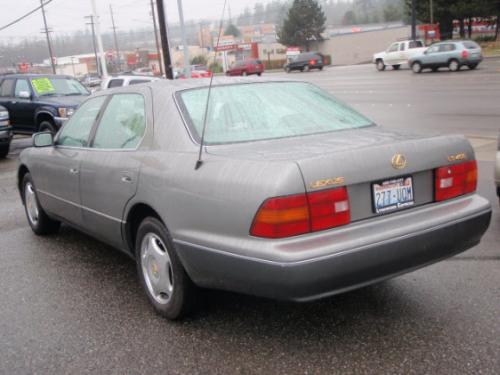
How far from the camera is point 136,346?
130 inches

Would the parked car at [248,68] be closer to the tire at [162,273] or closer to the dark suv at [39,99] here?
the dark suv at [39,99]

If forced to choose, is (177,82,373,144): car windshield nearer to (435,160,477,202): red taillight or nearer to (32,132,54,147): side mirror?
(435,160,477,202): red taillight

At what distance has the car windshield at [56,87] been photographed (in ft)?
44.6

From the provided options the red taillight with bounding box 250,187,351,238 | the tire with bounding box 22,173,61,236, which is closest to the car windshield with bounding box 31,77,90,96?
the tire with bounding box 22,173,61,236

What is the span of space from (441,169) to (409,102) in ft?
47.3

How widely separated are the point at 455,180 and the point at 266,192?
1.30 m

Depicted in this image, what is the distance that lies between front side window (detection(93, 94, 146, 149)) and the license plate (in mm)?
1680

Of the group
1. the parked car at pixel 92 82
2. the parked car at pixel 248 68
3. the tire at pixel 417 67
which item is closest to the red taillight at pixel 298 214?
the parked car at pixel 92 82

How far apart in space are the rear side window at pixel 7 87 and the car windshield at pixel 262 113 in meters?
11.9

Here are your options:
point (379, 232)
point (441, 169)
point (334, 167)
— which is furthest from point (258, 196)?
point (441, 169)

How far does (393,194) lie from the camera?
312 centimetres

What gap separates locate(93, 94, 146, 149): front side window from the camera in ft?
12.9

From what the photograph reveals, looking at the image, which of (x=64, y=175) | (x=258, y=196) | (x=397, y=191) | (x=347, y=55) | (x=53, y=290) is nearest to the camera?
(x=258, y=196)

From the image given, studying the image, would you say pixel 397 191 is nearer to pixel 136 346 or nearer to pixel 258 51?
pixel 136 346
